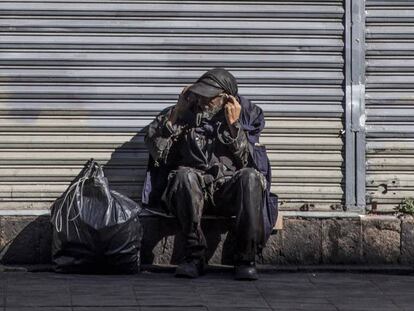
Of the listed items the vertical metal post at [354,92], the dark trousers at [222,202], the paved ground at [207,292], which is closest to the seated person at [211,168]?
the dark trousers at [222,202]

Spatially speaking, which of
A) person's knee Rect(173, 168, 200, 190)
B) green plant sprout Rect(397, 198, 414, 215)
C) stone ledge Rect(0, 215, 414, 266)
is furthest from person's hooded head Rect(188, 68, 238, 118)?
green plant sprout Rect(397, 198, 414, 215)

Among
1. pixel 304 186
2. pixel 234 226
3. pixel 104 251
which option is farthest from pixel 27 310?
pixel 304 186

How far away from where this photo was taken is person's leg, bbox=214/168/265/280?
27.0 ft

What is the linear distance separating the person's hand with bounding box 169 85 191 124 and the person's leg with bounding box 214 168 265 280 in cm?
61

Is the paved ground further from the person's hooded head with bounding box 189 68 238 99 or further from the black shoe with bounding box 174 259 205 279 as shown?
the person's hooded head with bounding box 189 68 238 99

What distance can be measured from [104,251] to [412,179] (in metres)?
2.43

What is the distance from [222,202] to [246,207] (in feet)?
0.84

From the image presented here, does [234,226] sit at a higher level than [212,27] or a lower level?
lower

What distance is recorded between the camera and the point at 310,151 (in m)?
8.98

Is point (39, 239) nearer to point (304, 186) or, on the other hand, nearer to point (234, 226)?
point (234, 226)

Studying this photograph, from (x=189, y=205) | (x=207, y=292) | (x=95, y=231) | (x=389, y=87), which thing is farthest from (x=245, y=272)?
(x=389, y=87)

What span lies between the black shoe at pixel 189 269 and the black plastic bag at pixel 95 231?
1.11 feet

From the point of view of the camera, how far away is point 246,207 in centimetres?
822

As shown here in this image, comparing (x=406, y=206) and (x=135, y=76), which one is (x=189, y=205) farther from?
(x=406, y=206)
